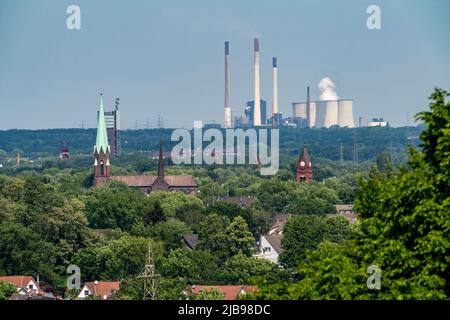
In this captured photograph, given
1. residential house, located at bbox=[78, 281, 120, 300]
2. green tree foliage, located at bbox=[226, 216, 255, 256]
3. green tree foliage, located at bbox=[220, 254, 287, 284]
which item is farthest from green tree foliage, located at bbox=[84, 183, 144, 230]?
residential house, located at bbox=[78, 281, 120, 300]

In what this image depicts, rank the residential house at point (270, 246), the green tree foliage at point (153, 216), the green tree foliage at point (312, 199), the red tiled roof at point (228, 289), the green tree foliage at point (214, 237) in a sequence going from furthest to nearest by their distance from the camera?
the green tree foliage at point (312, 199) → the green tree foliage at point (153, 216) → the residential house at point (270, 246) → the green tree foliage at point (214, 237) → the red tiled roof at point (228, 289)

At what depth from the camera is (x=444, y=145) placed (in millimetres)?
27188

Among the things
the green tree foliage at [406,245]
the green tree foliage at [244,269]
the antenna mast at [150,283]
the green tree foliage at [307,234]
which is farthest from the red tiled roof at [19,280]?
the green tree foliage at [406,245]

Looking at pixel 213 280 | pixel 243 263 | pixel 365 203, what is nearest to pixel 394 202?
pixel 365 203

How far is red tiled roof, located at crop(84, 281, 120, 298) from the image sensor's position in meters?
60.8

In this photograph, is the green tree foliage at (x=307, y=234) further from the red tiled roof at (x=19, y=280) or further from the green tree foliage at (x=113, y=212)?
the green tree foliage at (x=113, y=212)

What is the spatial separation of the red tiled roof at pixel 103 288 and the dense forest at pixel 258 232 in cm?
74

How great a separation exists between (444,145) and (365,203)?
161 inches

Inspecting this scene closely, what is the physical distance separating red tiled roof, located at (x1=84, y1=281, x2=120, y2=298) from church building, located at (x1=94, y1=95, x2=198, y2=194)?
310 feet

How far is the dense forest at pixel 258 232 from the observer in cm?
2666

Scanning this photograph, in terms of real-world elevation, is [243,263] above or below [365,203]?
below

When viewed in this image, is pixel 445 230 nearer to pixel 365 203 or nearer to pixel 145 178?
pixel 365 203

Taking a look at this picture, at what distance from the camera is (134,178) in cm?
16825

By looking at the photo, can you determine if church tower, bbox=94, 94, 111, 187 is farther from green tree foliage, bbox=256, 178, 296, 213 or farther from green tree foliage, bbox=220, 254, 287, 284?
green tree foliage, bbox=220, 254, 287, 284
